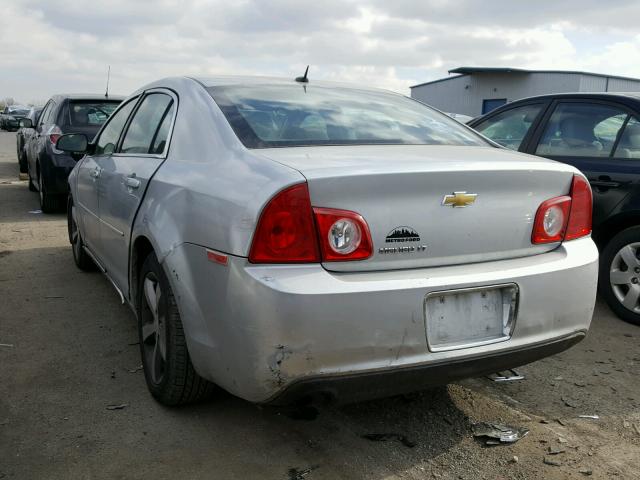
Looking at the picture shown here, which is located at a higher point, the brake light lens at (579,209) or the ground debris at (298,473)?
the brake light lens at (579,209)

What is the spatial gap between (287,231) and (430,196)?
577 millimetres

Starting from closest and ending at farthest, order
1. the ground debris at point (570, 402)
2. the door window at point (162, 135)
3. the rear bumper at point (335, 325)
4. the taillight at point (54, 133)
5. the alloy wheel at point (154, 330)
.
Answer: the rear bumper at point (335, 325), the alloy wheel at point (154, 330), the ground debris at point (570, 402), the door window at point (162, 135), the taillight at point (54, 133)

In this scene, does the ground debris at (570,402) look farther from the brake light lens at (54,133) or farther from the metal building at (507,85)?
the metal building at (507,85)

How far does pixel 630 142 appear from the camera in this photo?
4590 millimetres

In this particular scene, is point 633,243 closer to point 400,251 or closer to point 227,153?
point 400,251

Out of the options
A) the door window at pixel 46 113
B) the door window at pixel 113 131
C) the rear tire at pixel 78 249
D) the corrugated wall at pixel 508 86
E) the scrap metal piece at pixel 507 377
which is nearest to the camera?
the scrap metal piece at pixel 507 377

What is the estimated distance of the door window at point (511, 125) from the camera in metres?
5.39

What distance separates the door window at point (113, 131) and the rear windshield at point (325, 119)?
1.40 meters

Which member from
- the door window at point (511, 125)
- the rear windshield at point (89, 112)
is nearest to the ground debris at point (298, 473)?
the door window at point (511, 125)

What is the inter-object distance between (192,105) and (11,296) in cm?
276

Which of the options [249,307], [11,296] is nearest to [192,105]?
[249,307]

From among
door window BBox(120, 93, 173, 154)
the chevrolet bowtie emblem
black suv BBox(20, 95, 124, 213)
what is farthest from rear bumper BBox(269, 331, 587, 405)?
black suv BBox(20, 95, 124, 213)

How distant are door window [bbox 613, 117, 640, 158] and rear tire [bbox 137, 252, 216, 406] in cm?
336

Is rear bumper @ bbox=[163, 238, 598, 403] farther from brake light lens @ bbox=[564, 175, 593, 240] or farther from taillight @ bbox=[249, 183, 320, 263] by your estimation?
brake light lens @ bbox=[564, 175, 593, 240]
